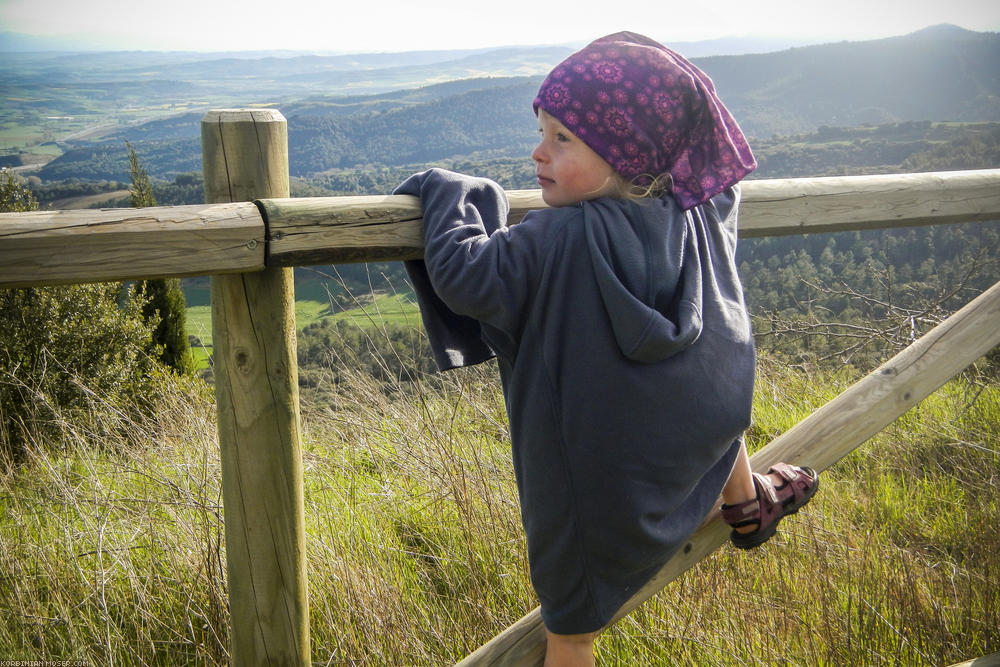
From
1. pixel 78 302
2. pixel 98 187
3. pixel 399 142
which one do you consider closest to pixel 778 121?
pixel 399 142

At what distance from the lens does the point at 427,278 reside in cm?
145

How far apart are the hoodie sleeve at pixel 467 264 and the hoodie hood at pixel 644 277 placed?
0.12 meters

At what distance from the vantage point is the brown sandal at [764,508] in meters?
1.57

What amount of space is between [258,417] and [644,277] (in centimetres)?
82

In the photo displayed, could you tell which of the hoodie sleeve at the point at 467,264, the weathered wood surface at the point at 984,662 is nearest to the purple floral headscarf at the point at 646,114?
the hoodie sleeve at the point at 467,264

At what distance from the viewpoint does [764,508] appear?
1585mm

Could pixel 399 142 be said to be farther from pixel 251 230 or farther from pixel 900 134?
pixel 251 230

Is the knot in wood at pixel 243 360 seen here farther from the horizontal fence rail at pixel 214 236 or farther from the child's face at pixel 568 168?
the child's face at pixel 568 168

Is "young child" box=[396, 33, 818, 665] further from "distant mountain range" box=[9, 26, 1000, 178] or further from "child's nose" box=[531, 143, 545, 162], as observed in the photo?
"distant mountain range" box=[9, 26, 1000, 178]

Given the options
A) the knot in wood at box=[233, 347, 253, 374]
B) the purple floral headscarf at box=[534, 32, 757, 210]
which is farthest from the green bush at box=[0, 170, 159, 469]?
the purple floral headscarf at box=[534, 32, 757, 210]

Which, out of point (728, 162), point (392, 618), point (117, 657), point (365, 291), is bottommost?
point (117, 657)

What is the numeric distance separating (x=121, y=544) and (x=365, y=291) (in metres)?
1.42

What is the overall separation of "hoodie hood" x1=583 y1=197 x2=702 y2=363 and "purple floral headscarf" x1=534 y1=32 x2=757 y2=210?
7 cm

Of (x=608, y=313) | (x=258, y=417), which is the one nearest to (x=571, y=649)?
(x=608, y=313)
